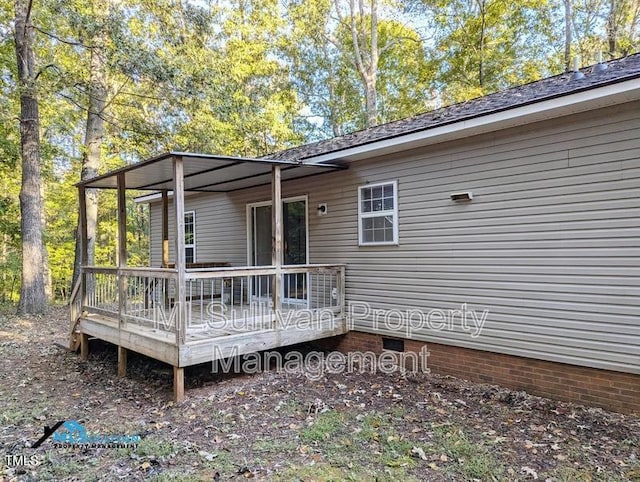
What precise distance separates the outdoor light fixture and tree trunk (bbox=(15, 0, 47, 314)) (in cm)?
996

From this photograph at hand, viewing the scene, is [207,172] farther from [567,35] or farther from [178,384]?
[567,35]

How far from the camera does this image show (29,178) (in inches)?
398

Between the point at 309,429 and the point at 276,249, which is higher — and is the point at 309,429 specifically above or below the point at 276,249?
below

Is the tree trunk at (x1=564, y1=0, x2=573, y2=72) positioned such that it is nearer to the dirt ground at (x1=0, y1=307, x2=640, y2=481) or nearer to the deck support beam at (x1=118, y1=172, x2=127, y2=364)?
the dirt ground at (x1=0, y1=307, x2=640, y2=481)

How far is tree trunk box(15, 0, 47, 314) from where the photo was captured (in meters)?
9.99

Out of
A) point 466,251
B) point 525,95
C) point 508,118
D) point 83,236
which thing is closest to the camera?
point 508,118

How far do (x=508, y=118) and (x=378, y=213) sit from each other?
2.36m

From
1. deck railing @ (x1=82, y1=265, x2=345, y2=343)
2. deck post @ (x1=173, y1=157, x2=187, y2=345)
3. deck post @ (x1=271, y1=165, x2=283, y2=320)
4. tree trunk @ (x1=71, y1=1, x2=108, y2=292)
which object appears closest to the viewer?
deck post @ (x1=173, y1=157, x2=187, y2=345)

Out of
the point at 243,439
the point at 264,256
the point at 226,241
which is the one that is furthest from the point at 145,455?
the point at 226,241

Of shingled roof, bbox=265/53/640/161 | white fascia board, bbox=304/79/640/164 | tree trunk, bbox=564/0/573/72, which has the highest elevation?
tree trunk, bbox=564/0/573/72

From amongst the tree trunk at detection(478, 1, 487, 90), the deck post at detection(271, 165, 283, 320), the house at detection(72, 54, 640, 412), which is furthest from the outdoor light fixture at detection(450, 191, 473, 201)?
the tree trunk at detection(478, 1, 487, 90)

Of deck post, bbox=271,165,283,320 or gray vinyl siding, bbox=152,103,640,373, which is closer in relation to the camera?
gray vinyl siding, bbox=152,103,640,373

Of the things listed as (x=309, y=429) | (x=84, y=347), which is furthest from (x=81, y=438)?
(x=84, y=347)

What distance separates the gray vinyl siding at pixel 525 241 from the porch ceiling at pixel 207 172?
1145 millimetres
